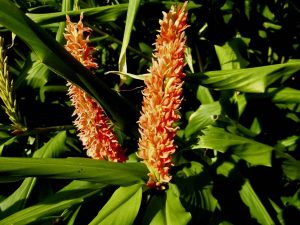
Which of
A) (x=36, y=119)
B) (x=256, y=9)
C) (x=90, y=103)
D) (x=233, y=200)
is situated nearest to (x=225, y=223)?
(x=233, y=200)

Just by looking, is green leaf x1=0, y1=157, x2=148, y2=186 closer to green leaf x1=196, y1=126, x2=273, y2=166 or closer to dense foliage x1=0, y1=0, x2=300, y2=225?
dense foliage x1=0, y1=0, x2=300, y2=225

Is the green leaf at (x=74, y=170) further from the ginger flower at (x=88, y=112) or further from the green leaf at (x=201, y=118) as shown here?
the green leaf at (x=201, y=118)

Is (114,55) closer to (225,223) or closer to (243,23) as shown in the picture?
(243,23)

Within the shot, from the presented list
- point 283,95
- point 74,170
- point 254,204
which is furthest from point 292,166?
point 74,170

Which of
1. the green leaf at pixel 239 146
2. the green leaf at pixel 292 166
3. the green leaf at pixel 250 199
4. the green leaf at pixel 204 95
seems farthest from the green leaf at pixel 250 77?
the green leaf at pixel 204 95

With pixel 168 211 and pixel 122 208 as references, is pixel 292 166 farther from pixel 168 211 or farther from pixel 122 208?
pixel 122 208

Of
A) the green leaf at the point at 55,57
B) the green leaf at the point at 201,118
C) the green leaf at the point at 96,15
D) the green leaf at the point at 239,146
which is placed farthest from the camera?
the green leaf at the point at 201,118


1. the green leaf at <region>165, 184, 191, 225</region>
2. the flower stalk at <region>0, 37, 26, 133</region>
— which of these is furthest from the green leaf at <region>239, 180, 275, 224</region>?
the flower stalk at <region>0, 37, 26, 133</region>
